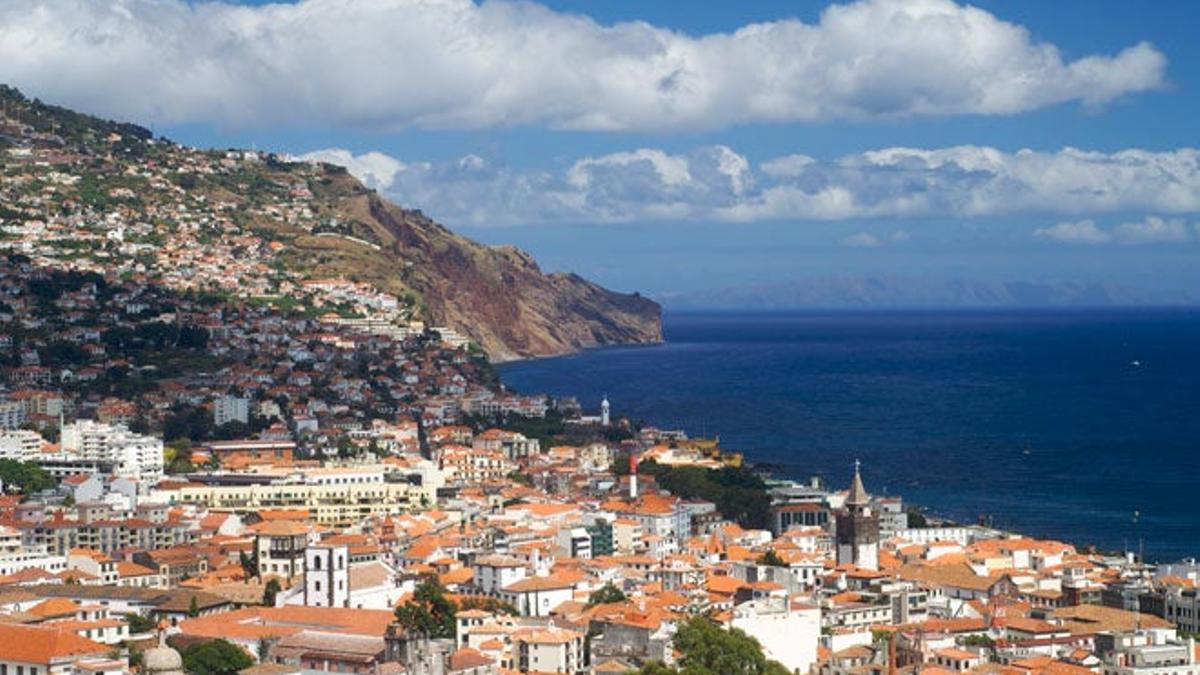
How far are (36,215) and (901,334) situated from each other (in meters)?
109

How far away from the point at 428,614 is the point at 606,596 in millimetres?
4934

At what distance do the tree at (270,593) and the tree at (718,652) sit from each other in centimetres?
761

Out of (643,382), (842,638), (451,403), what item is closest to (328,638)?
(842,638)

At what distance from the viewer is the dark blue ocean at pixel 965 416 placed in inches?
2379

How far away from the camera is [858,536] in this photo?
42500 millimetres

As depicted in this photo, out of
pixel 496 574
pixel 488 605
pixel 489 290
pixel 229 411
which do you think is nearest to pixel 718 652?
pixel 488 605

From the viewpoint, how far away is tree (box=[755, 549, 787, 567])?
40.4 m

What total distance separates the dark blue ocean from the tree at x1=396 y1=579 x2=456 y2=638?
21.5 meters

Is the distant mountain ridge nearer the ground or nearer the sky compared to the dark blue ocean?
nearer the sky

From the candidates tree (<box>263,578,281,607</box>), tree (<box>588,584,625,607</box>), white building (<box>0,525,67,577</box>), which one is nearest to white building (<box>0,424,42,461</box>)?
white building (<box>0,525,67,577</box>)

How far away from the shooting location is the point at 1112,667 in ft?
105

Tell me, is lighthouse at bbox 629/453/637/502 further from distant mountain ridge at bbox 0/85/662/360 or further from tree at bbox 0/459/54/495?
distant mountain ridge at bbox 0/85/662/360

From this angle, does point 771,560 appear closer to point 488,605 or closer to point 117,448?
point 488,605

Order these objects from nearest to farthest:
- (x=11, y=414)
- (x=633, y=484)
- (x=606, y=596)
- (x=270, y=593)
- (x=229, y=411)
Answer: (x=270, y=593) → (x=606, y=596) → (x=633, y=484) → (x=11, y=414) → (x=229, y=411)
